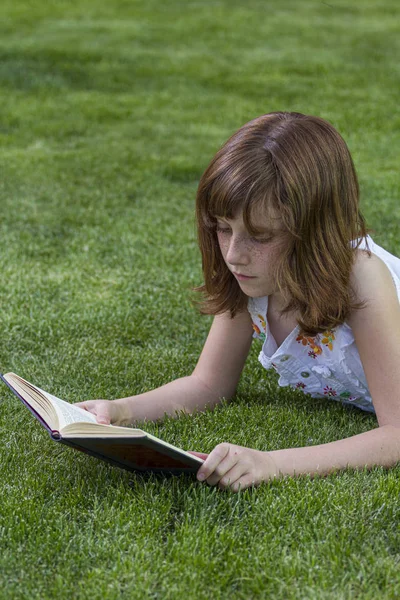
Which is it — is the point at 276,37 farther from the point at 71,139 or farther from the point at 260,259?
the point at 260,259

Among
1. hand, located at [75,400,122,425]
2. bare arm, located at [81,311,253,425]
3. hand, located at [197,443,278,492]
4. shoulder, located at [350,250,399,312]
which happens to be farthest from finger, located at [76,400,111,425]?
shoulder, located at [350,250,399,312]

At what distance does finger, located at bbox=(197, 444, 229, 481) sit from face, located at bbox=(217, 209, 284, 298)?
473mm

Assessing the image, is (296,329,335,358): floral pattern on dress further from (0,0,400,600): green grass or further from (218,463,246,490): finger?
(218,463,246,490): finger

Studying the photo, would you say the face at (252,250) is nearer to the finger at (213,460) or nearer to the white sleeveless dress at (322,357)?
the white sleeveless dress at (322,357)

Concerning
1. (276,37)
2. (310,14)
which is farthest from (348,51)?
(310,14)

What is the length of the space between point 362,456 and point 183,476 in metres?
0.50

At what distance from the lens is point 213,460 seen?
81.0 inches

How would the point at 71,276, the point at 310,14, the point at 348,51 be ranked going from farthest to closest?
the point at 310,14 < the point at 348,51 < the point at 71,276

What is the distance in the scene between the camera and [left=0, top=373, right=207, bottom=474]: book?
187cm

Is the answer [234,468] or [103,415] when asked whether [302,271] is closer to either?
[234,468]

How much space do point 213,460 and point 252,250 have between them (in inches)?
A: 21.9

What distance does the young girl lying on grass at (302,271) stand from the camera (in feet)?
7.07

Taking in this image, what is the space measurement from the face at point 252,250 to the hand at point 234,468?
461mm

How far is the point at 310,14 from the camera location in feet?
38.2
